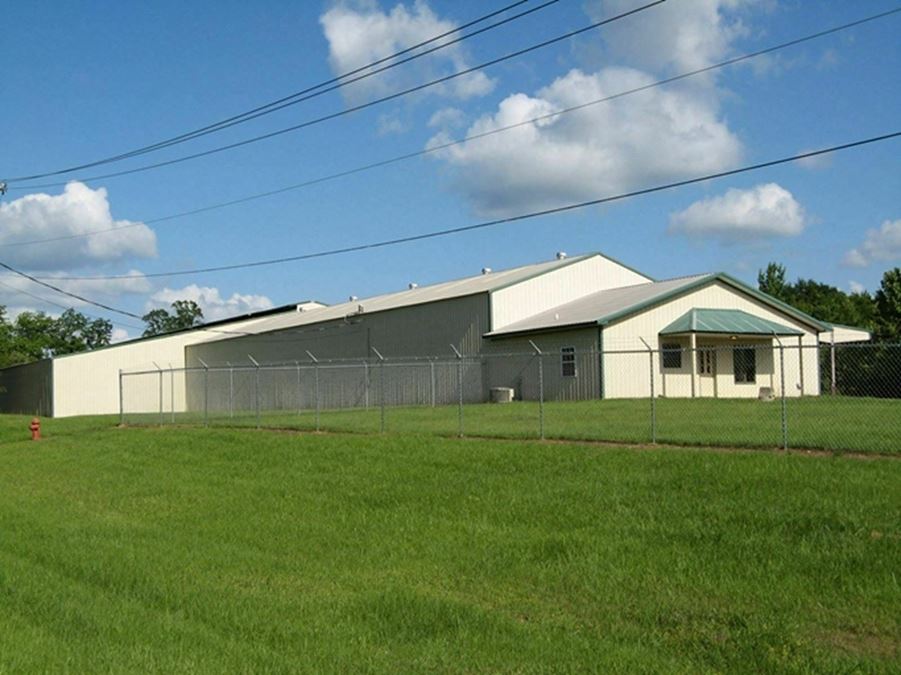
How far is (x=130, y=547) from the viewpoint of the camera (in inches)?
492

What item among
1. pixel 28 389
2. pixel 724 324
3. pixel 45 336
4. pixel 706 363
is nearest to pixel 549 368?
pixel 706 363

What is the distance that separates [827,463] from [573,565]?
17.7 feet

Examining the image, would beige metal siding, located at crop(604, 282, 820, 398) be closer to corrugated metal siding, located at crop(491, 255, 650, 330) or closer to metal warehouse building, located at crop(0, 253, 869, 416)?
metal warehouse building, located at crop(0, 253, 869, 416)

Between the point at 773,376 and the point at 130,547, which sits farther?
the point at 773,376

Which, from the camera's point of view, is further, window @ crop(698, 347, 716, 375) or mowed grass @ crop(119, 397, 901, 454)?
window @ crop(698, 347, 716, 375)

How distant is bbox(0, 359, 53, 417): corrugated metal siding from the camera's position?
5659cm

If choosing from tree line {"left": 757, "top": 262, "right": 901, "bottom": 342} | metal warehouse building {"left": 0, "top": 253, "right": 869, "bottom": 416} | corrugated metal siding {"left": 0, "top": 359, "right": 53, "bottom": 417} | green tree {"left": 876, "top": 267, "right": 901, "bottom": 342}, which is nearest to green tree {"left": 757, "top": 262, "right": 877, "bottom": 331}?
tree line {"left": 757, "top": 262, "right": 901, "bottom": 342}

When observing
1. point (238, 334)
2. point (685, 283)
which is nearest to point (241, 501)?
point (685, 283)

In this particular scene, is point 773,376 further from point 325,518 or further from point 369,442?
point 325,518

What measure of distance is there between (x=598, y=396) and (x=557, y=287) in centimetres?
971

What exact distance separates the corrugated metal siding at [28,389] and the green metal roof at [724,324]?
3676cm

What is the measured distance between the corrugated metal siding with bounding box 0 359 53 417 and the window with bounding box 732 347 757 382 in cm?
3782

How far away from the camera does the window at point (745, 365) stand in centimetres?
3688

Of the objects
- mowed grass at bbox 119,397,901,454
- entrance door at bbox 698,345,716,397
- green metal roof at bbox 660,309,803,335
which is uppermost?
green metal roof at bbox 660,309,803,335
